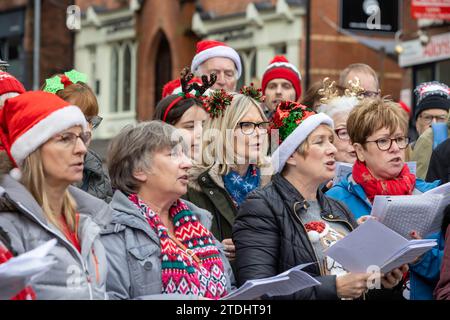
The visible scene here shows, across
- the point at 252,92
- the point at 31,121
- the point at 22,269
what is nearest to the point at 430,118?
the point at 252,92

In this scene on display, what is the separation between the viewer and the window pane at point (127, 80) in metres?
38.1

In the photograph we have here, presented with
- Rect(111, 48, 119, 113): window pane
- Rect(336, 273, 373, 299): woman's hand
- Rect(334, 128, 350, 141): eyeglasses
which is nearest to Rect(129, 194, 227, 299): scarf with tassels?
Rect(336, 273, 373, 299): woman's hand

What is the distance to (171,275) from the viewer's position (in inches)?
231

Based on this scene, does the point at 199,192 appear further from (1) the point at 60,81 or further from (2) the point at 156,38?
(2) the point at 156,38

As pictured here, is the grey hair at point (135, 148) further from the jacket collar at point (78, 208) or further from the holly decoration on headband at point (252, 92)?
the holly decoration on headband at point (252, 92)

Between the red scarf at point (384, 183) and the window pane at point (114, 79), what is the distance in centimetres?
3097

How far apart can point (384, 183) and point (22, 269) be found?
3.17 metres

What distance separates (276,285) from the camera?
538 cm

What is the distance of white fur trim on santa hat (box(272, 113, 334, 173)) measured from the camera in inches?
261

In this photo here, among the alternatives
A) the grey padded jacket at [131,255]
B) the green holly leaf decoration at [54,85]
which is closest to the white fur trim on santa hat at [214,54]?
the green holly leaf decoration at [54,85]

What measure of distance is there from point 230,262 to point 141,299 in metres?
1.40

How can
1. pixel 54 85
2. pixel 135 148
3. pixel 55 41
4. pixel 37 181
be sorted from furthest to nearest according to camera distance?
pixel 55 41 < pixel 54 85 < pixel 135 148 < pixel 37 181

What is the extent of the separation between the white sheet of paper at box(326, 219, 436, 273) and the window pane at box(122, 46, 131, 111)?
32.4 metres

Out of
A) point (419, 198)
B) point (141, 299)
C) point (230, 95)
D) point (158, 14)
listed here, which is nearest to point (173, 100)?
point (230, 95)
